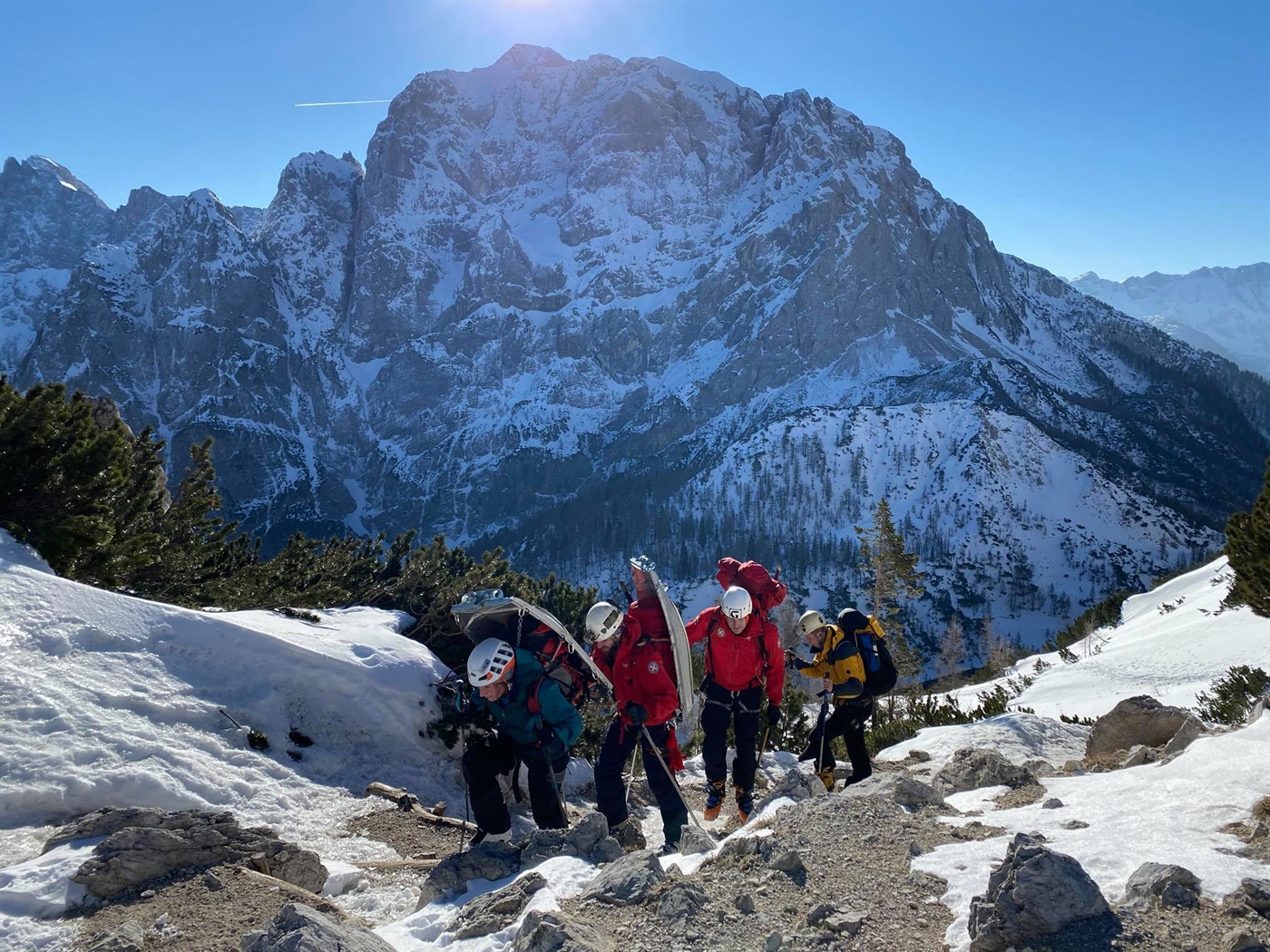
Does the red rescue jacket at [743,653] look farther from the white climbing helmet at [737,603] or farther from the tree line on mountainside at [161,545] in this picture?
the tree line on mountainside at [161,545]

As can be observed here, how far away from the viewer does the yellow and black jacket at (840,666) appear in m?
9.41

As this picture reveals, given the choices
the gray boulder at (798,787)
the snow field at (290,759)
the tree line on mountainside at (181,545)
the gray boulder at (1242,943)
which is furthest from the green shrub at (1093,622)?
the gray boulder at (1242,943)

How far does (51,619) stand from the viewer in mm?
8195

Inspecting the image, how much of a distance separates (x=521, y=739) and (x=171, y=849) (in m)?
2.86

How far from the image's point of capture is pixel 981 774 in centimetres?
823

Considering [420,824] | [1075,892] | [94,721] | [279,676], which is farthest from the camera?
[279,676]

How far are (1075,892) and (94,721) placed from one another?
7.93 meters

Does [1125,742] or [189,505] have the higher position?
[189,505]

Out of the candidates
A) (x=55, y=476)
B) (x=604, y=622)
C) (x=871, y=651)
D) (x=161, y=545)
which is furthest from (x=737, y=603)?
(x=161, y=545)

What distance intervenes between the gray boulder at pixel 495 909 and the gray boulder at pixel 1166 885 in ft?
11.5

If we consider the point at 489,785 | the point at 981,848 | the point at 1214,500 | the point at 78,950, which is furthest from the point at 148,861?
the point at 1214,500

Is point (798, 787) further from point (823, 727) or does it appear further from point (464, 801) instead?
point (464, 801)

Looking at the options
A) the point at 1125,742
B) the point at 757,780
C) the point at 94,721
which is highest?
the point at 94,721

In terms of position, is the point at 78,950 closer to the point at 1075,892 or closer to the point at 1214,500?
the point at 1075,892
